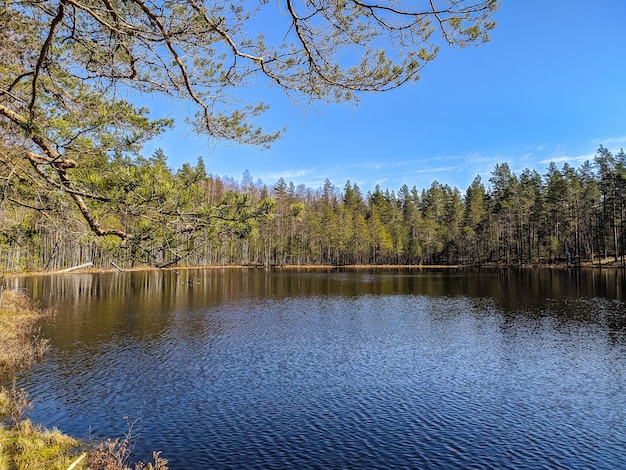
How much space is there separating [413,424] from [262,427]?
445 cm

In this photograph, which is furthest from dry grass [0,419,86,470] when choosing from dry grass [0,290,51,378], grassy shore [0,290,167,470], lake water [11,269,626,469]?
dry grass [0,290,51,378]

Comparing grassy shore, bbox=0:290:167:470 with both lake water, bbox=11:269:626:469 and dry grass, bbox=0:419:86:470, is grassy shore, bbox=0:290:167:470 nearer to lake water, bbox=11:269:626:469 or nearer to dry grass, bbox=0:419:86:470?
dry grass, bbox=0:419:86:470

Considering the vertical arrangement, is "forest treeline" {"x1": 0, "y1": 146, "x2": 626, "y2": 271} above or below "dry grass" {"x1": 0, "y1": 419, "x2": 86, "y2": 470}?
above

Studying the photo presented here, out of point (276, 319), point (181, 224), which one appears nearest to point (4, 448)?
point (181, 224)

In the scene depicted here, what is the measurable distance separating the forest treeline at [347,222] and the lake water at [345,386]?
1320 millimetres

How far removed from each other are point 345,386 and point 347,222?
7902 cm

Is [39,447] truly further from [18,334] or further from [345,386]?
[18,334]

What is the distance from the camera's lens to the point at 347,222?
93.1m

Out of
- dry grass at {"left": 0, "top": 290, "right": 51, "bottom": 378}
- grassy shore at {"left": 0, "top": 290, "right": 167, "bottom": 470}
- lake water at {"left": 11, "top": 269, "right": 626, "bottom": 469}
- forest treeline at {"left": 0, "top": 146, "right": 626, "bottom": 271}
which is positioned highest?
forest treeline at {"left": 0, "top": 146, "right": 626, "bottom": 271}

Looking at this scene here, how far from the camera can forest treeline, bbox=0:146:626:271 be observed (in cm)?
668

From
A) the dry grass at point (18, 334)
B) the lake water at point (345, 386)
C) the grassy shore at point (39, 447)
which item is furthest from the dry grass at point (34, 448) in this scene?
the dry grass at point (18, 334)

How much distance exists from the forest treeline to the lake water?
4.33 feet

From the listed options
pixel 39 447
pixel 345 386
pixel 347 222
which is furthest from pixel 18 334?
pixel 347 222

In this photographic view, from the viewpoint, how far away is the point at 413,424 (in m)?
11.7
